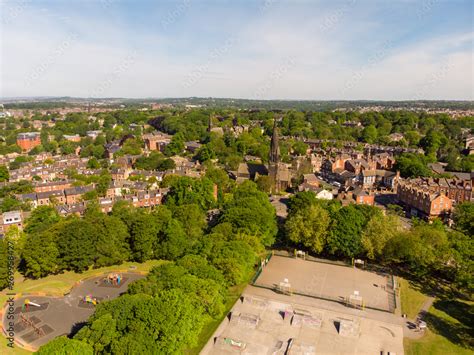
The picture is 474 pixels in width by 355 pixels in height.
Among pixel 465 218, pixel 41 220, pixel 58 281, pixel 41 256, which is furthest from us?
pixel 41 220

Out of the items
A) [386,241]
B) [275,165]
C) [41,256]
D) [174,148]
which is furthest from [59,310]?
[174,148]

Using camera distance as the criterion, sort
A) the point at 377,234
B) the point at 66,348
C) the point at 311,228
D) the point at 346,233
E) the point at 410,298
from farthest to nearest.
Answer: the point at 311,228, the point at 346,233, the point at 377,234, the point at 410,298, the point at 66,348

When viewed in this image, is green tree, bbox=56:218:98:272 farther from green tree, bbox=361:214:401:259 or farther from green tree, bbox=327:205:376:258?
green tree, bbox=361:214:401:259

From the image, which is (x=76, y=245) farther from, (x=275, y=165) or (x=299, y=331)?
(x=275, y=165)

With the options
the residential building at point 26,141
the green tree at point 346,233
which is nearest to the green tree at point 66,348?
the green tree at point 346,233

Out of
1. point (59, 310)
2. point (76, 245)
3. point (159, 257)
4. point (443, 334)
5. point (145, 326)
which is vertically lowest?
point (443, 334)

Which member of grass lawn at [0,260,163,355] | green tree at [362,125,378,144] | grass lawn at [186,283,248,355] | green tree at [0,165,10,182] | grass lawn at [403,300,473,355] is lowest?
grass lawn at [403,300,473,355]

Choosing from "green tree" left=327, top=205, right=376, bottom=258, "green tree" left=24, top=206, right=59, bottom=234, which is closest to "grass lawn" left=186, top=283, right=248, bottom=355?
"green tree" left=327, top=205, right=376, bottom=258

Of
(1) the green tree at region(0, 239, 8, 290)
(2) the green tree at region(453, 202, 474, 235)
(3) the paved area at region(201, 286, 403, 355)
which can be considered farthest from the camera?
(2) the green tree at region(453, 202, 474, 235)
